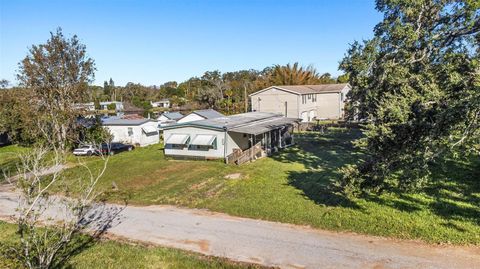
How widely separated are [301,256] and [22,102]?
96.4ft

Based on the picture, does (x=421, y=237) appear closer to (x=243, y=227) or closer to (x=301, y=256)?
(x=301, y=256)

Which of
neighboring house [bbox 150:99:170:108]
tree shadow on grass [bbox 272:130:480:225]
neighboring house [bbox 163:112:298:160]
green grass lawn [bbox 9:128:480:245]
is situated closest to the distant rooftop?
green grass lawn [bbox 9:128:480:245]

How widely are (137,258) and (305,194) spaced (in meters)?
8.16

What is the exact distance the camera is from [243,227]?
1245cm

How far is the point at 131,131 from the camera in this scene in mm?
33688

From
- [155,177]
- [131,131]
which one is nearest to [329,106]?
[131,131]

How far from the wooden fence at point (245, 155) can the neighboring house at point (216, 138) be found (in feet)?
0.65

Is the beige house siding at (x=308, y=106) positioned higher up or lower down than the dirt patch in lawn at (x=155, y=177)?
higher up

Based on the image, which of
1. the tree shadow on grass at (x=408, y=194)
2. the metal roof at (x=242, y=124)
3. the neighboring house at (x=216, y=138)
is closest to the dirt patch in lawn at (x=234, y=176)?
the tree shadow on grass at (x=408, y=194)

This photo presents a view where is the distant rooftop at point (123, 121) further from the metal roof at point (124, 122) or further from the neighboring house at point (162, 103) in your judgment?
the neighboring house at point (162, 103)

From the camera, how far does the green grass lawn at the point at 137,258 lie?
9688 millimetres

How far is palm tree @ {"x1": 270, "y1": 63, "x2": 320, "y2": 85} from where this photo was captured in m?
62.2

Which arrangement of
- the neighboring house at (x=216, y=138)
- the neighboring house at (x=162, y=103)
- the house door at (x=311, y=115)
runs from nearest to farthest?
the neighboring house at (x=216, y=138) < the house door at (x=311, y=115) < the neighboring house at (x=162, y=103)

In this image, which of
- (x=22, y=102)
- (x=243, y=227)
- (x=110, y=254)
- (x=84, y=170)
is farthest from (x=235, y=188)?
(x=22, y=102)
